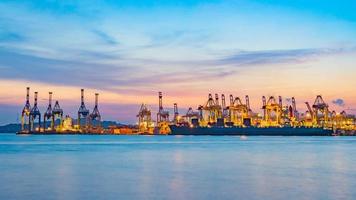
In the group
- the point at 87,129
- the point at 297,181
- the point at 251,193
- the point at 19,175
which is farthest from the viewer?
the point at 87,129

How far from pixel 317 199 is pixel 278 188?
9.67 feet

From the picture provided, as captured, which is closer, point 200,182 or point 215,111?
point 200,182

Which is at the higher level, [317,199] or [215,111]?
[215,111]

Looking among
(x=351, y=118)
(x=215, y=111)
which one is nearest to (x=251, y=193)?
(x=215, y=111)

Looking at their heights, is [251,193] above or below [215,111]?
below

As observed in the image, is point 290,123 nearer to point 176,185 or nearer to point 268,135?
point 268,135

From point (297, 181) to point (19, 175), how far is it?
14380 millimetres

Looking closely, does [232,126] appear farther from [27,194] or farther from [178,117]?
[27,194]

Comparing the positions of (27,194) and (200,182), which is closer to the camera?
(27,194)

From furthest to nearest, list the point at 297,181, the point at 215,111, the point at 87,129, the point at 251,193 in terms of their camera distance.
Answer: the point at 87,129 → the point at 215,111 → the point at 297,181 → the point at 251,193

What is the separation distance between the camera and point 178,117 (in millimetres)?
160500

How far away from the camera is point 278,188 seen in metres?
21.8

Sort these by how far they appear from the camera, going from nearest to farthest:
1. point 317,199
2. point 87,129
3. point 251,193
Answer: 1. point 317,199
2. point 251,193
3. point 87,129

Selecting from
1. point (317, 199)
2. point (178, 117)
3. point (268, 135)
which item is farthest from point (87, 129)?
point (317, 199)
